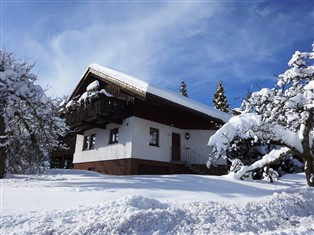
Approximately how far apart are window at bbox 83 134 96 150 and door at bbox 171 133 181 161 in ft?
20.2

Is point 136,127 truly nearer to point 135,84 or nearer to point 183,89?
point 135,84

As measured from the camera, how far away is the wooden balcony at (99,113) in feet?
63.7

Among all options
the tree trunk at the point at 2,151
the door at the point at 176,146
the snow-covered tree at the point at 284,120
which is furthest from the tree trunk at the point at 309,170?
the tree trunk at the point at 2,151

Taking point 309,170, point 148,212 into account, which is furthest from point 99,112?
point 148,212

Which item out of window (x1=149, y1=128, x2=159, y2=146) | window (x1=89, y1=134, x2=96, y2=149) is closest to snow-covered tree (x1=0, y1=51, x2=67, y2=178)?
window (x1=149, y1=128, x2=159, y2=146)

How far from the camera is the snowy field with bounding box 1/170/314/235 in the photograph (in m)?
5.49

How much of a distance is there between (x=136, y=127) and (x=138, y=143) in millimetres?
1063

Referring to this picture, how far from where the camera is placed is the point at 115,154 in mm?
20609

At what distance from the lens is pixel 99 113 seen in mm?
19359

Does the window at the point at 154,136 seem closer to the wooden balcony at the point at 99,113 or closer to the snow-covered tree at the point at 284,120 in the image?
the wooden balcony at the point at 99,113

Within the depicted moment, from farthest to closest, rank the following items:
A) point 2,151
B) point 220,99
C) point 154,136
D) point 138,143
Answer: point 220,99
point 154,136
point 138,143
point 2,151

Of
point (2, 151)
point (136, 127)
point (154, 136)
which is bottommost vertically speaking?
point (2, 151)

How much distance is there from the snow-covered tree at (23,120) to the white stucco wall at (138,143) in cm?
681

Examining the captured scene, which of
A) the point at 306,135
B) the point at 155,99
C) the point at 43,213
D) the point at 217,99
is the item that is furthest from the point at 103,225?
the point at 217,99
